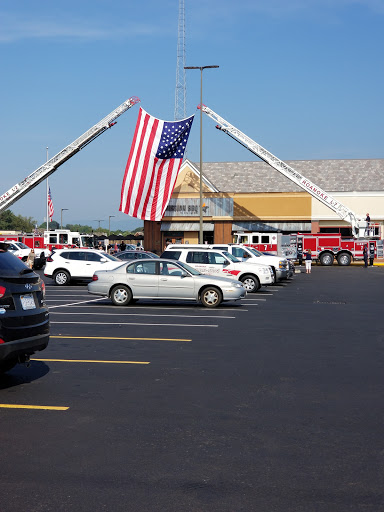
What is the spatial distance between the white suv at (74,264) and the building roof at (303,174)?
131 feet

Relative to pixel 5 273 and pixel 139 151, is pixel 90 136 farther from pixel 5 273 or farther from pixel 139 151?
pixel 5 273

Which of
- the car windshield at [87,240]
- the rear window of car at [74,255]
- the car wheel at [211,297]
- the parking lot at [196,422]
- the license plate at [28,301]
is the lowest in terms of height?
the parking lot at [196,422]

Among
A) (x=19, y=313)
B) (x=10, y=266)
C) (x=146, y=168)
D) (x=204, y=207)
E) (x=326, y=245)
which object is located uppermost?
(x=146, y=168)

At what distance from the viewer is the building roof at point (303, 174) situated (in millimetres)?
69125

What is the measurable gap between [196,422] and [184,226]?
59.2 metres

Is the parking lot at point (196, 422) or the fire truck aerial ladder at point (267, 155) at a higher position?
the fire truck aerial ladder at point (267, 155)

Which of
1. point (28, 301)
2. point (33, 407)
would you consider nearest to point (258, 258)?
point (28, 301)

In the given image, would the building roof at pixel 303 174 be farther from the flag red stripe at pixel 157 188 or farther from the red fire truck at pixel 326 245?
the red fire truck at pixel 326 245

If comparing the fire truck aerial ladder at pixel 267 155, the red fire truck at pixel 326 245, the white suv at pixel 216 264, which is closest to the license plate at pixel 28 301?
the white suv at pixel 216 264

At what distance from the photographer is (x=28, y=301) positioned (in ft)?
27.3

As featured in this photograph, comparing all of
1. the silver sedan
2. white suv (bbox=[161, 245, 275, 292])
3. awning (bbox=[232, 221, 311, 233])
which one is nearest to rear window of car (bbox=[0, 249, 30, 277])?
the silver sedan

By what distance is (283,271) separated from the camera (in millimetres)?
30484

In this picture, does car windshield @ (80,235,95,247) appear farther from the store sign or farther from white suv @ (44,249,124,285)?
white suv @ (44,249,124,285)

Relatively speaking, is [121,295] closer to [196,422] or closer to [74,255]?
[74,255]
